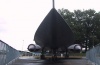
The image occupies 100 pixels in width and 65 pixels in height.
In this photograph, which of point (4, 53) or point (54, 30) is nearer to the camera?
point (4, 53)

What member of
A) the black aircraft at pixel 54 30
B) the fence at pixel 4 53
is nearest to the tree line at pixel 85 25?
the black aircraft at pixel 54 30

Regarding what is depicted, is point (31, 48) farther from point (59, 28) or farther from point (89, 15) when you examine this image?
point (89, 15)

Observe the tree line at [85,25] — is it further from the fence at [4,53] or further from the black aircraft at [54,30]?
the fence at [4,53]

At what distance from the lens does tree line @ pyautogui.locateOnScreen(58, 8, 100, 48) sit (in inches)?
2259

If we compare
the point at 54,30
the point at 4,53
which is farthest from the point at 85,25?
the point at 4,53

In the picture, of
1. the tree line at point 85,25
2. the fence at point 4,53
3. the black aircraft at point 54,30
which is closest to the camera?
the fence at point 4,53

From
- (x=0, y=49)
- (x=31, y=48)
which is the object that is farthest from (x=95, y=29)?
(x=0, y=49)

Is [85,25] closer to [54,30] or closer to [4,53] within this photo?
[54,30]

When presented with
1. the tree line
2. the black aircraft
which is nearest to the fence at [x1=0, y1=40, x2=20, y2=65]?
the black aircraft

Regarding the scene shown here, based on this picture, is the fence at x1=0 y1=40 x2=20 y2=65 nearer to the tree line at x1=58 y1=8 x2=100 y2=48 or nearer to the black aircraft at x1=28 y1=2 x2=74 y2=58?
the black aircraft at x1=28 y1=2 x2=74 y2=58

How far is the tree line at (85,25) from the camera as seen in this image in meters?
57.4

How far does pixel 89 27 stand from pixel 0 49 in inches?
2066

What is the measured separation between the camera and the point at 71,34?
12.8 meters

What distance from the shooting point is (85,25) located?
198 ft
